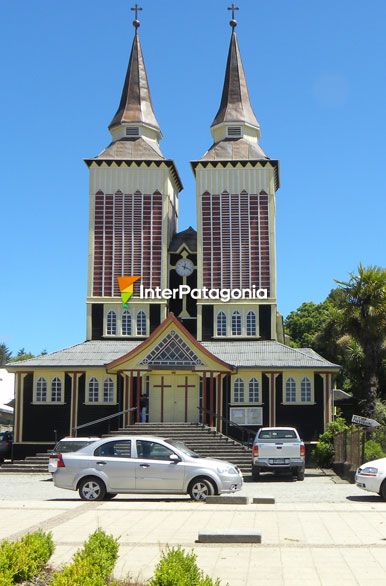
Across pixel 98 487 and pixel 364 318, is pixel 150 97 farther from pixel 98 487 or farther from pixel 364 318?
pixel 98 487

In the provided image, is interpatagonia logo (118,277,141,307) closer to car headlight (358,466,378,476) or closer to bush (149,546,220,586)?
car headlight (358,466,378,476)

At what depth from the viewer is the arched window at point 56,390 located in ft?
124

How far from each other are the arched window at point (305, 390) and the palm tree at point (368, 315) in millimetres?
3826

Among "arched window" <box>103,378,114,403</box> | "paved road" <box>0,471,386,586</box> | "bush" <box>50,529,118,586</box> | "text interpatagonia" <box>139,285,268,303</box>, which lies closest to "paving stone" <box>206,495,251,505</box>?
"paved road" <box>0,471,386,586</box>

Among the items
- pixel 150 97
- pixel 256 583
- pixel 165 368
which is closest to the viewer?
pixel 256 583

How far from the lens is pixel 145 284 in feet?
136

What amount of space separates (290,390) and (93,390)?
851 cm

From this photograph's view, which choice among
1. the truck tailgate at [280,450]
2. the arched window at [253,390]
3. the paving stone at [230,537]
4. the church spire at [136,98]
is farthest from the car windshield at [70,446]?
the church spire at [136,98]

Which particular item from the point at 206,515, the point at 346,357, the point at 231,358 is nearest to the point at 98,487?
the point at 206,515

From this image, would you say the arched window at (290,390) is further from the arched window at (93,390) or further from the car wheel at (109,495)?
the car wheel at (109,495)

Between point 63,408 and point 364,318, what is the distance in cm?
1408

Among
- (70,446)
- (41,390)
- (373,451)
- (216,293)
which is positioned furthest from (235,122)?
(70,446)

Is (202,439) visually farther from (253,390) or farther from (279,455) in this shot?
(279,455)

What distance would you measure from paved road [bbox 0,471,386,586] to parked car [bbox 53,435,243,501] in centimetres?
40
